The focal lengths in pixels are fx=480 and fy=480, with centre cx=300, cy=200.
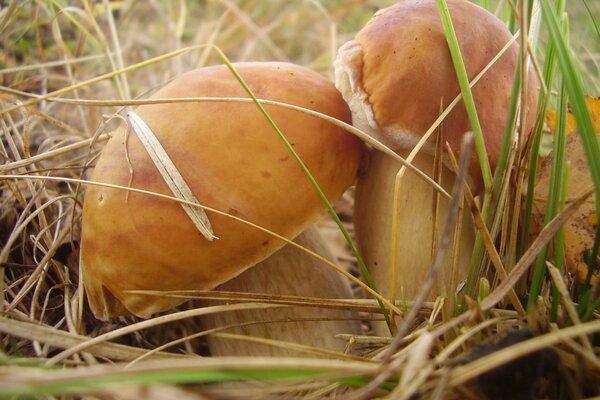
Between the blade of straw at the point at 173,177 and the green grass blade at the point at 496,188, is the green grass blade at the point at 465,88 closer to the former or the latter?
the green grass blade at the point at 496,188

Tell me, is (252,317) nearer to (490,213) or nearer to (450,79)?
(490,213)

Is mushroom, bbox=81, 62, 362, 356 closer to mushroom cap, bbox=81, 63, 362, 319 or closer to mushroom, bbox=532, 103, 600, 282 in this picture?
mushroom cap, bbox=81, 63, 362, 319

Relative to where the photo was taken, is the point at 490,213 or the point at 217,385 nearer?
the point at 490,213

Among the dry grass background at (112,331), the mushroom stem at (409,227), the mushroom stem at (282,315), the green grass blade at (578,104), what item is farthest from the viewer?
the mushroom stem at (282,315)

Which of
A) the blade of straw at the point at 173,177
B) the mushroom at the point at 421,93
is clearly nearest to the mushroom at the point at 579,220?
the mushroom at the point at 421,93

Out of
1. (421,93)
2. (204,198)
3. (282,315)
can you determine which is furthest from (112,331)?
(421,93)

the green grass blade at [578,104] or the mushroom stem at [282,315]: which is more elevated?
the green grass blade at [578,104]

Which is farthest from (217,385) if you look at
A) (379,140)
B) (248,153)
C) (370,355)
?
(379,140)

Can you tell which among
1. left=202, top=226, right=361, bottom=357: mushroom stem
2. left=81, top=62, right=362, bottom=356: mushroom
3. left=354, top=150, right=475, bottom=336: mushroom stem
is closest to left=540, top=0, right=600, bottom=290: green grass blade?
left=354, top=150, right=475, bottom=336: mushroom stem

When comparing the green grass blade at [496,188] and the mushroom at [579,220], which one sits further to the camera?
the mushroom at [579,220]
